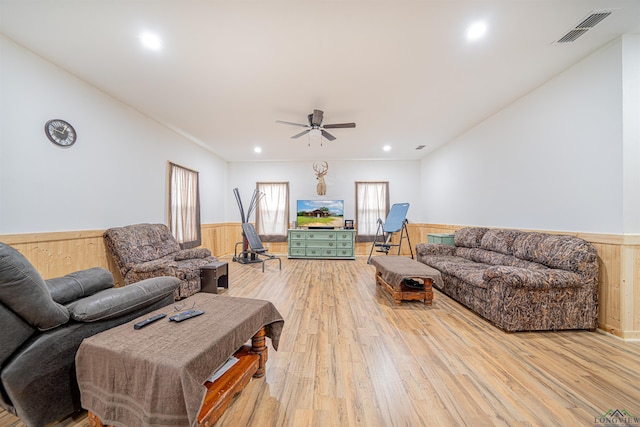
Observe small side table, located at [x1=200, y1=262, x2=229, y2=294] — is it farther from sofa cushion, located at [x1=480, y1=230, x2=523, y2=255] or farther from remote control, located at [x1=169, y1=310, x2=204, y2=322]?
sofa cushion, located at [x1=480, y1=230, x2=523, y2=255]

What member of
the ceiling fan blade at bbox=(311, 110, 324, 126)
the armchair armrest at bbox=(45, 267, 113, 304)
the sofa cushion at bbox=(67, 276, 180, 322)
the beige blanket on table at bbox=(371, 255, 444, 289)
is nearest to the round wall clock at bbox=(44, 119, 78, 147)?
the armchair armrest at bbox=(45, 267, 113, 304)

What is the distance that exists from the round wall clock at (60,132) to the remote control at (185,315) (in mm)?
2673

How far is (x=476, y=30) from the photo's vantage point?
2002mm

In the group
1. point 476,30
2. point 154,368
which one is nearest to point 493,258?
point 476,30

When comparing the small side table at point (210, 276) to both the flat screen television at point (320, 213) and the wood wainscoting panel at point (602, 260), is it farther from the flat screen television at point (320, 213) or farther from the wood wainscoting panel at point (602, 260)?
the flat screen television at point (320, 213)

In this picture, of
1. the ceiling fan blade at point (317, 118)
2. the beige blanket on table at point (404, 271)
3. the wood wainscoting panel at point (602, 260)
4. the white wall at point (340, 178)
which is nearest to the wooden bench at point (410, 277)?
the beige blanket on table at point (404, 271)

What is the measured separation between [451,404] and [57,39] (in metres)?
4.23

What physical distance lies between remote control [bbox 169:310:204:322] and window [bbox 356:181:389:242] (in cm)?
538

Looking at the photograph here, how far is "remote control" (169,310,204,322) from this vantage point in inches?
51.6

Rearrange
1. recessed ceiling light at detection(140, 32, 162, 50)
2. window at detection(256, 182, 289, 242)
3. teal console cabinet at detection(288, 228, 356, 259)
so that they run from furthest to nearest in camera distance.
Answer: window at detection(256, 182, 289, 242) < teal console cabinet at detection(288, 228, 356, 259) < recessed ceiling light at detection(140, 32, 162, 50)

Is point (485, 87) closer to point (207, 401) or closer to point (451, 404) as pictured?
point (451, 404)

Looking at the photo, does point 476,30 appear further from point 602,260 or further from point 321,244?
point 321,244

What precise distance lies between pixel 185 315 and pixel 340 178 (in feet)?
18.5

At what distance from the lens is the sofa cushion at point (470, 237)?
144 inches
